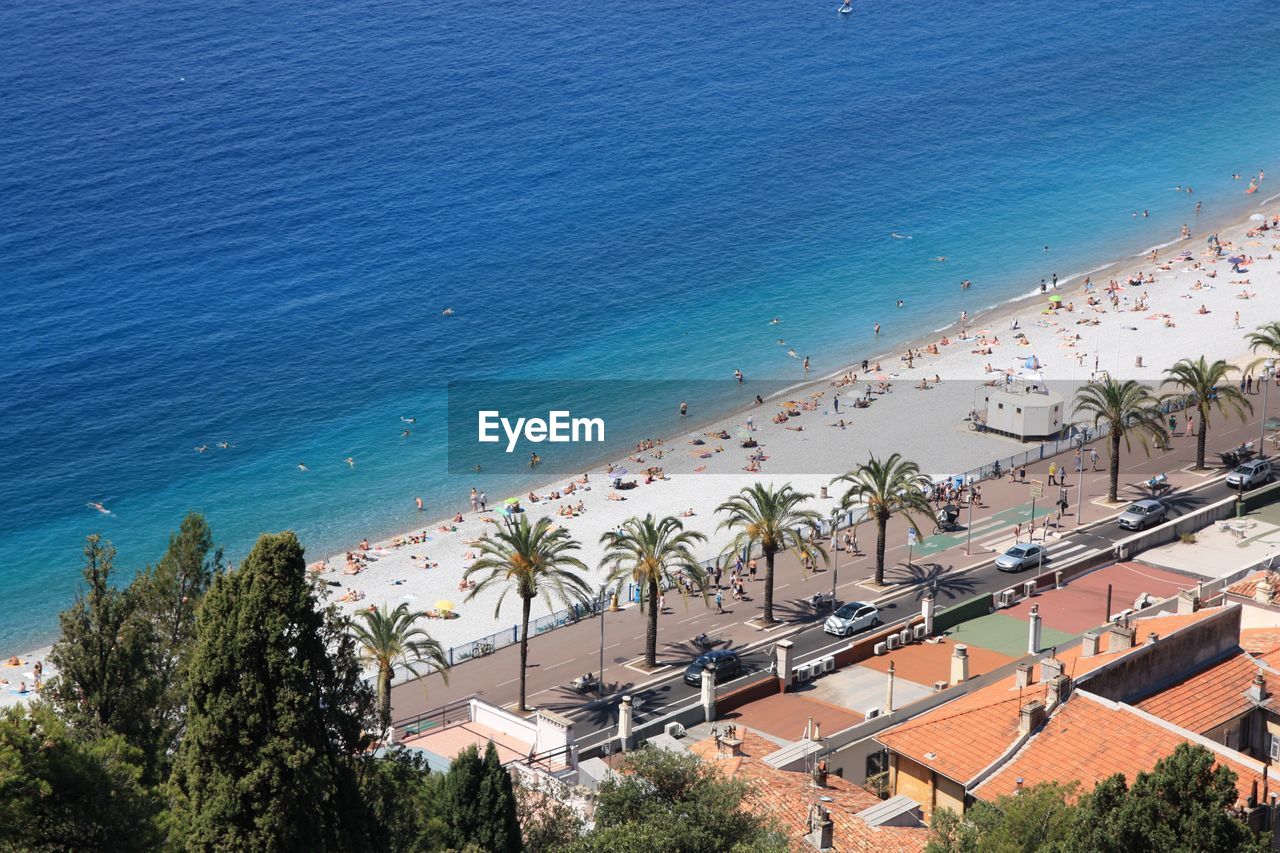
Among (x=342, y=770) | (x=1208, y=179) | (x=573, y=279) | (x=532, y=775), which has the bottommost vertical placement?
(x=532, y=775)

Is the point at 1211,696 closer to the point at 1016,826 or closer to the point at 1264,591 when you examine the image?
the point at 1264,591

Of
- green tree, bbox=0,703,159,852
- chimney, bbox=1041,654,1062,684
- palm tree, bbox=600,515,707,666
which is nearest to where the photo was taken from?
green tree, bbox=0,703,159,852

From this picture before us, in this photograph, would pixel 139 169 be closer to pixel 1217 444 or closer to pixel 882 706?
pixel 1217 444

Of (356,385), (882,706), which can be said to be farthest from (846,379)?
(882,706)

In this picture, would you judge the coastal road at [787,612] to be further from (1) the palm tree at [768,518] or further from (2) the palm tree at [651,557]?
(2) the palm tree at [651,557]

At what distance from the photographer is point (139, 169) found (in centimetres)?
11775

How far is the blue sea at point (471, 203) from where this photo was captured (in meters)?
78.9

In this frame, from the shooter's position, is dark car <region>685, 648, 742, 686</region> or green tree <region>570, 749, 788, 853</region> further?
dark car <region>685, 648, 742, 686</region>

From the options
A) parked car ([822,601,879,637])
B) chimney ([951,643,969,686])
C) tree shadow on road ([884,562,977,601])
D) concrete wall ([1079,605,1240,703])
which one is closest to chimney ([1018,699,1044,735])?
concrete wall ([1079,605,1240,703])

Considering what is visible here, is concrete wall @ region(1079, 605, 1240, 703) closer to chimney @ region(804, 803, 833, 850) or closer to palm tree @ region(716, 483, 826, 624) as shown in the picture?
chimney @ region(804, 803, 833, 850)

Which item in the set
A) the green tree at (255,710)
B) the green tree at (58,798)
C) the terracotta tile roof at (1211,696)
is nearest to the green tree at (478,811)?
the green tree at (255,710)

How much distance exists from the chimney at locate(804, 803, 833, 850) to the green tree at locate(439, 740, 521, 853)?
6.37 meters

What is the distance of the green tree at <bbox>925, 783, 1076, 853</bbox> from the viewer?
2370cm

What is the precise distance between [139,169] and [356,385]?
143 ft
